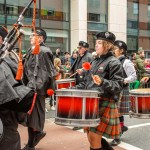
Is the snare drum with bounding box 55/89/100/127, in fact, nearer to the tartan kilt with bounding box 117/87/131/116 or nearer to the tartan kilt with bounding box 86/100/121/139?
the tartan kilt with bounding box 86/100/121/139

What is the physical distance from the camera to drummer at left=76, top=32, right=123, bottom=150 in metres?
4.12

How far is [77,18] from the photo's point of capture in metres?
16.7

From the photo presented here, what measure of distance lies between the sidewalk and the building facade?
859 centimetres

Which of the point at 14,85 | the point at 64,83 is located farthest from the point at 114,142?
the point at 14,85

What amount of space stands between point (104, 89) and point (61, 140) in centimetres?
242

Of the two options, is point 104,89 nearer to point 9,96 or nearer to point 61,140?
point 9,96

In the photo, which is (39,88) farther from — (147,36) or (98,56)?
(147,36)

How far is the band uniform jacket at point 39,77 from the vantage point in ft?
16.7

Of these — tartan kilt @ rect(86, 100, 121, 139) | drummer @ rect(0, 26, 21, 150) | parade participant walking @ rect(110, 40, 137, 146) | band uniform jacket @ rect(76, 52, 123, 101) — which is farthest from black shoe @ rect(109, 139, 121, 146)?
drummer @ rect(0, 26, 21, 150)

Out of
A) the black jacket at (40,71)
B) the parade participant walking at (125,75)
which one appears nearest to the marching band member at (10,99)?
the black jacket at (40,71)

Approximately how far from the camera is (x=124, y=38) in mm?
18438

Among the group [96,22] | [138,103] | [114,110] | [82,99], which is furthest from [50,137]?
[96,22]

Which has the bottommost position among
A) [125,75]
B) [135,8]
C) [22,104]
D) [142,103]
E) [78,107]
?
[142,103]

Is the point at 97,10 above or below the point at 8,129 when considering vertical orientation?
above
